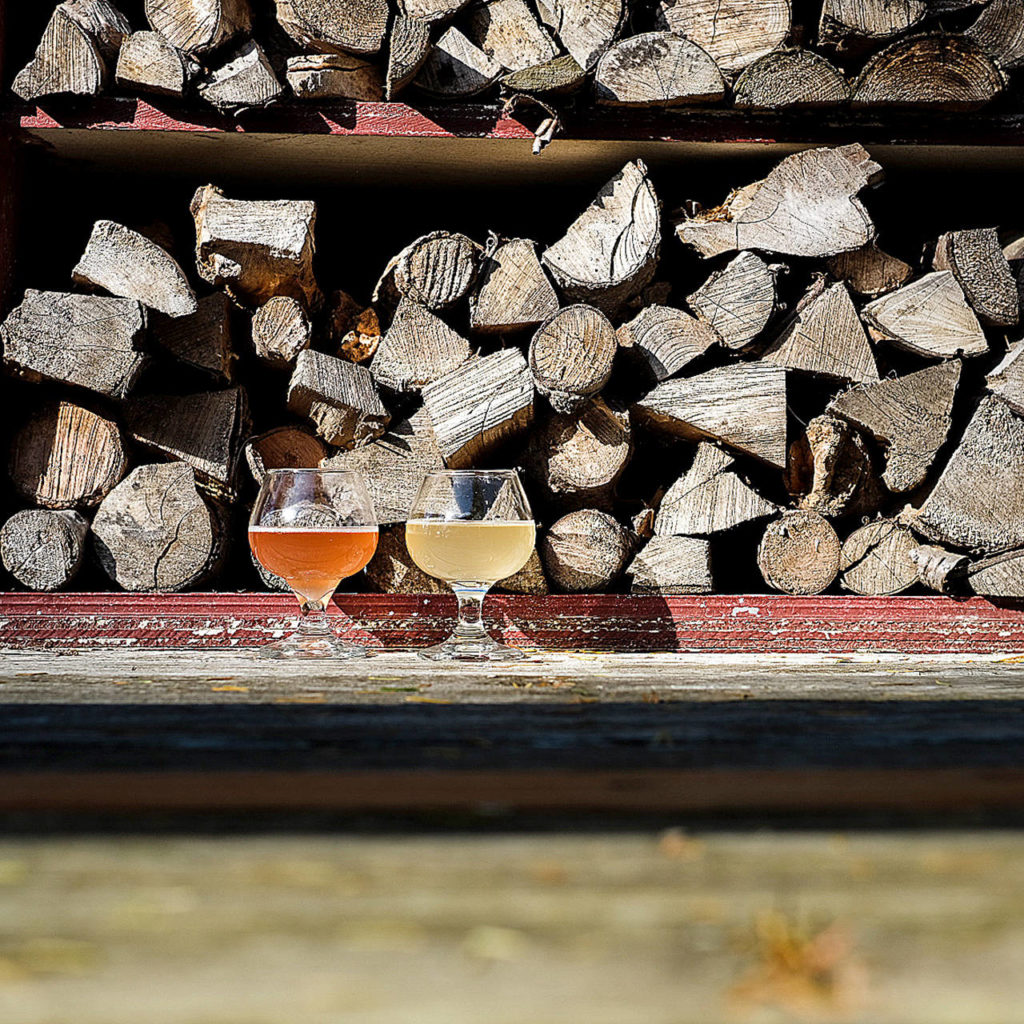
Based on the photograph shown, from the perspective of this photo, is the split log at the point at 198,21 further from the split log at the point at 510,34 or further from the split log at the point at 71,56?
the split log at the point at 510,34

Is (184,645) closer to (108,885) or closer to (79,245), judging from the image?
(79,245)

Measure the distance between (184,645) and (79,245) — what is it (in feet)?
3.69

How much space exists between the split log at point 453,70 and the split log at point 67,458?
37.0 inches

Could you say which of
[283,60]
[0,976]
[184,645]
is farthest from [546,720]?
[283,60]

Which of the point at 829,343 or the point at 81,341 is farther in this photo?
the point at 829,343

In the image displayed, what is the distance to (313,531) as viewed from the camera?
178 cm

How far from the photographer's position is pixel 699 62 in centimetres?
213

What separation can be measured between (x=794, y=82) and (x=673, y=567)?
3.23ft

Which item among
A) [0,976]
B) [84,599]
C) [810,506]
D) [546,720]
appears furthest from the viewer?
[810,506]

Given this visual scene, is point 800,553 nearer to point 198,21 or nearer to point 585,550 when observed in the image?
point 585,550

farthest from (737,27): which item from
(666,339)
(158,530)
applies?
(158,530)

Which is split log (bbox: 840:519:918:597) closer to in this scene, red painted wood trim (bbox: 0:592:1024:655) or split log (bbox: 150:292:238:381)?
red painted wood trim (bbox: 0:592:1024:655)

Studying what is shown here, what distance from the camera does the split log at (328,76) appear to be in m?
2.13

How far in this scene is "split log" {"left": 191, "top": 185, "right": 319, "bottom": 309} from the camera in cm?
209
